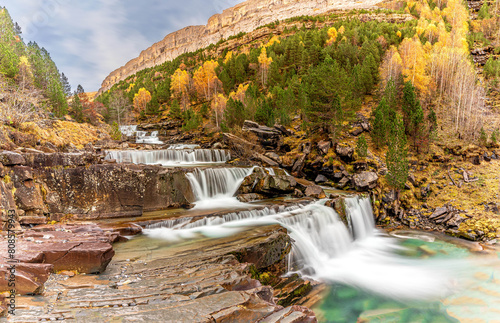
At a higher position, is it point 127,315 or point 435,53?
point 435,53

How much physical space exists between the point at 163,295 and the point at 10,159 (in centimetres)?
1077

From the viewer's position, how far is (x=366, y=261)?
42.9 ft

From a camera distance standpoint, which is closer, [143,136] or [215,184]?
[215,184]

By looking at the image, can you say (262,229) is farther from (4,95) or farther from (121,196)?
(4,95)

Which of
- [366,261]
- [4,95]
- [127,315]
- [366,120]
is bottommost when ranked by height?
[366,261]

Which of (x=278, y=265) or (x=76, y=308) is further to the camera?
(x=278, y=265)

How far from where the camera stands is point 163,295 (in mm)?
4863

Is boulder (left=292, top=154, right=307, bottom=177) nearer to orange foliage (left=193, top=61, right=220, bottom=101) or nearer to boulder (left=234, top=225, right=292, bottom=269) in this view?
boulder (left=234, top=225, right=292, bottom=269)

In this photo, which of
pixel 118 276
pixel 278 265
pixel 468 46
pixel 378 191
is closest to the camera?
pixel 118 276

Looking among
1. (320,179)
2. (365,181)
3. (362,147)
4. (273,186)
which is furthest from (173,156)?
(365,181)

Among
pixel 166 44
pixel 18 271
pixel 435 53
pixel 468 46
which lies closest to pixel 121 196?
pixel 18 271

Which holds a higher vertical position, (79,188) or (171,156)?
(171,156)

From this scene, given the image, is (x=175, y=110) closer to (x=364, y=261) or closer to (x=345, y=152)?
(x=345, y=152)

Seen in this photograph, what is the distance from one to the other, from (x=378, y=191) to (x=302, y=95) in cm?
1897
